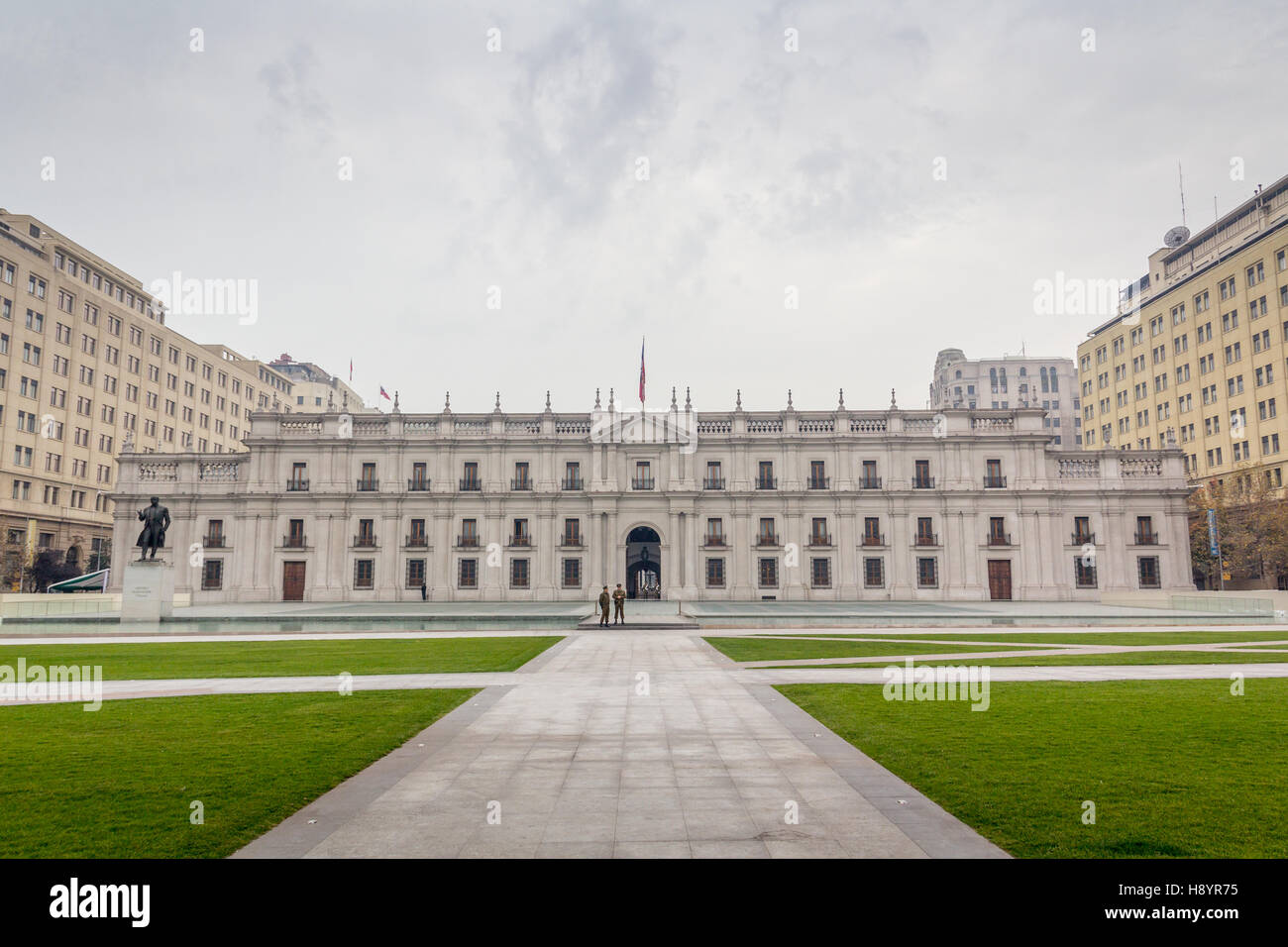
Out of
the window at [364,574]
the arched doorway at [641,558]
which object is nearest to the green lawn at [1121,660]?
the arched doorway at [641,558]

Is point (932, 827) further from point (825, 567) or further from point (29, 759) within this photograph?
point (825, 567)

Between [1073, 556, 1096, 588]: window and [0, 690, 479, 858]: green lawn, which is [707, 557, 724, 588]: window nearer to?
[1073, 556, 1096, 588]: window

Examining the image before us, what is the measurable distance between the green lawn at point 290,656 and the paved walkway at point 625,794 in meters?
6.69

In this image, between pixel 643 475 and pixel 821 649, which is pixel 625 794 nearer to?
pixel 821 649

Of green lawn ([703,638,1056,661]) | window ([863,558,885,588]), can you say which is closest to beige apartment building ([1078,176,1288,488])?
window ([863,558,885,588])

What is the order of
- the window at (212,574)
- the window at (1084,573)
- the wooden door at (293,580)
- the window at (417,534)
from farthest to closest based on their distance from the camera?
the window at (417,534), the wooden door at (293,580), the window at (212,574), the window at (1084,573)

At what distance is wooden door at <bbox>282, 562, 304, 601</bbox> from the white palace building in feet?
0.33

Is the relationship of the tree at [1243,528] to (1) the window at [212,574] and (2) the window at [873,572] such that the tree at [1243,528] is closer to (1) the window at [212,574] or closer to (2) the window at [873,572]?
(2) the window at [873,572]

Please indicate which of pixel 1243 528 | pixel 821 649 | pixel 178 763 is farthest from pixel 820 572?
pixel 178 763

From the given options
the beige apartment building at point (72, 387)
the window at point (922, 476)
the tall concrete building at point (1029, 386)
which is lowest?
the window at point (922, 476)

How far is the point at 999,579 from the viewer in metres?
55.3

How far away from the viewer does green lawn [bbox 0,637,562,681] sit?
18.6 m

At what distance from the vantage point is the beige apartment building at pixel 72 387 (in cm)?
6050
